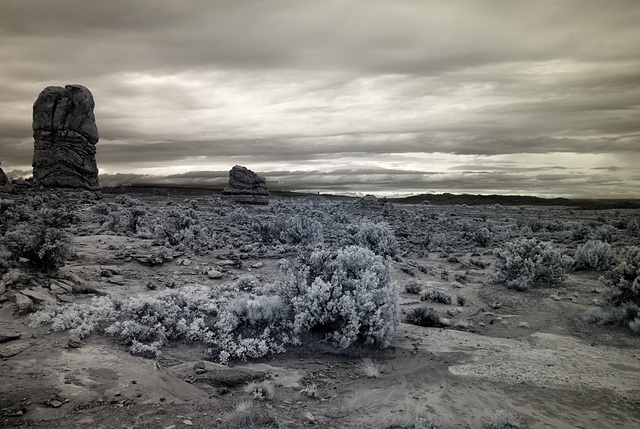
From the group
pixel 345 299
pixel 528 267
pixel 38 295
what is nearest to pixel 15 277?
pixel 38 295

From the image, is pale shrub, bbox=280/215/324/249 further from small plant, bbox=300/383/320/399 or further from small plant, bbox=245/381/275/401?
small plant, bbox=245/381/275/401

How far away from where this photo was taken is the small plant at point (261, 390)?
626 cm

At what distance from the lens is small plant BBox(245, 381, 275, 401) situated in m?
6.26

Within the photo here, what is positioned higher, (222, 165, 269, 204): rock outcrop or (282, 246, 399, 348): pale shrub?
(222, 165, 269, 204): rock outcrop

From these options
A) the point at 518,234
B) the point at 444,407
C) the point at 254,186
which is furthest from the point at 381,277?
the point at 254,186

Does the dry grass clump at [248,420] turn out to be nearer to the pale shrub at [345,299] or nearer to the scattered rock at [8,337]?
the pale shrub at [345,299]

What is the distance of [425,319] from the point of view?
1060cm

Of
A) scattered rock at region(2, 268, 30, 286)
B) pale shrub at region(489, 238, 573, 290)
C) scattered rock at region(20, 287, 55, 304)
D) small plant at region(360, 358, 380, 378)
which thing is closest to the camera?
small plant at region(360, 358, 380, 378)

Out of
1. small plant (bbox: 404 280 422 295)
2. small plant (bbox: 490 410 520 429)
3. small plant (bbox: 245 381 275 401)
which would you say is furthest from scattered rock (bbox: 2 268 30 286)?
small plant (bbox: 404 280 422 295)

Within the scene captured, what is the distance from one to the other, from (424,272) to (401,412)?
11.2 metres

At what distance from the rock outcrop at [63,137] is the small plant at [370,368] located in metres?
45.2

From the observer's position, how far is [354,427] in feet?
18.2

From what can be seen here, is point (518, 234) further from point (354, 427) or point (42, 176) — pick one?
point (42, 176)

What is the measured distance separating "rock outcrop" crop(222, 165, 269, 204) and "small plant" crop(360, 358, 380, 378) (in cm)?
4273
